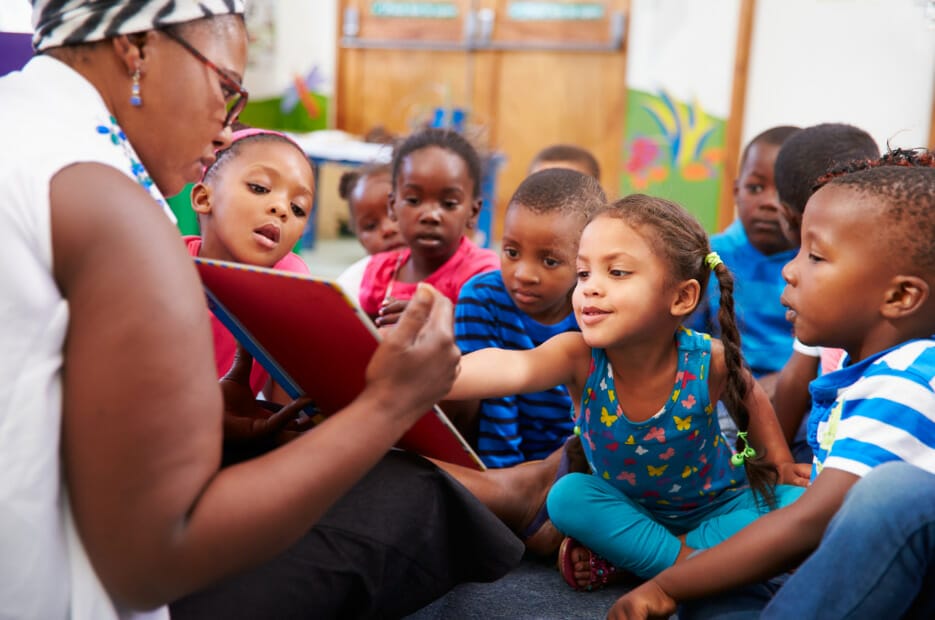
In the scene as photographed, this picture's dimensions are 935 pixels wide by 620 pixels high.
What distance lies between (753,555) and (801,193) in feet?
3.90

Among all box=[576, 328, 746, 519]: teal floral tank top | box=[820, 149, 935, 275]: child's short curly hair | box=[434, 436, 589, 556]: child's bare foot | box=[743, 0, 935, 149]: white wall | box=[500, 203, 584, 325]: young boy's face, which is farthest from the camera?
box=[743, 0, 935, 149]: white wall

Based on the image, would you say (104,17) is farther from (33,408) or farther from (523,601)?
(523,601)

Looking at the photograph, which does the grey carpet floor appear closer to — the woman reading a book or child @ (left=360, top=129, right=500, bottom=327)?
the woman reading a book

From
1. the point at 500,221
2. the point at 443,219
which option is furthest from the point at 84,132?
the point at 500,221

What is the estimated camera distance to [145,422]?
29.2 inches

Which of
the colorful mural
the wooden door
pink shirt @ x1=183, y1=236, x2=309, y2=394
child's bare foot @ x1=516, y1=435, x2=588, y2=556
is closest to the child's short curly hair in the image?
child's bare foot @ x1=516, y1=435, x2=588, y2=556

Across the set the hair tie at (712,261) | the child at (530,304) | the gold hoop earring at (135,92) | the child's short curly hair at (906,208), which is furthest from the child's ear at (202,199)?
the child's short curly hair at (906,208)

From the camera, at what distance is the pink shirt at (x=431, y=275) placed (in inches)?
91.9

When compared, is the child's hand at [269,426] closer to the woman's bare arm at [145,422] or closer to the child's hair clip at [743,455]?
the woman's bare arm at [145,422]

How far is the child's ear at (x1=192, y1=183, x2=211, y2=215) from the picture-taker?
1814 millimetres

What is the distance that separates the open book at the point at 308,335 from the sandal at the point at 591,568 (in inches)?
18.3

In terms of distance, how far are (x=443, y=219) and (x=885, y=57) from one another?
334 cm

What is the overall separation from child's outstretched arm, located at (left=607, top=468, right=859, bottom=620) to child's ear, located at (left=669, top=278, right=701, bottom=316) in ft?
1.44

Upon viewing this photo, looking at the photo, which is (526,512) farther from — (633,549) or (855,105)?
(855,105)
